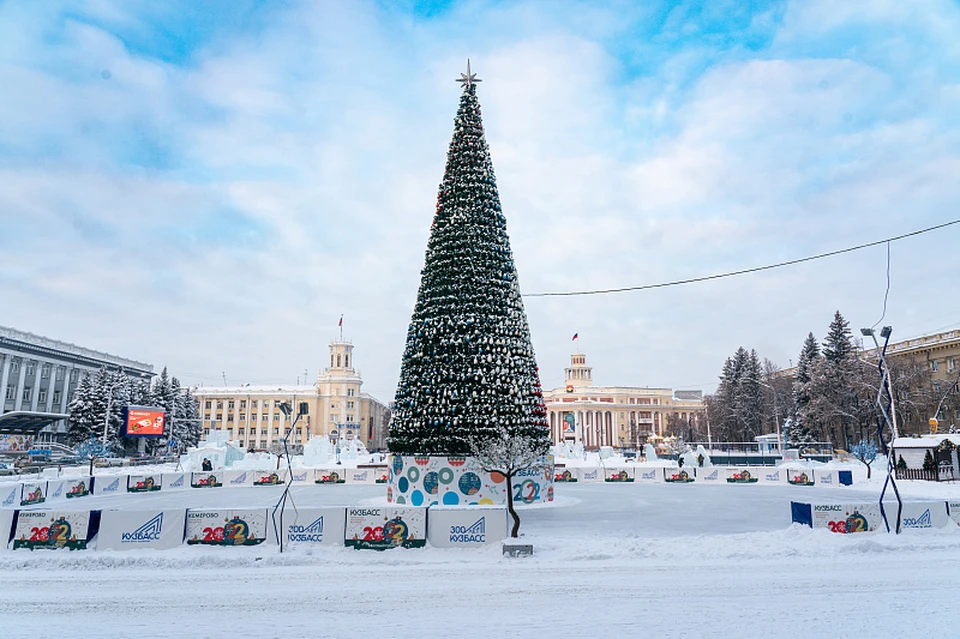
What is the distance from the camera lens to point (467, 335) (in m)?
22.1

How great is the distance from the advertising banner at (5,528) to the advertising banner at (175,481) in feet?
71.8

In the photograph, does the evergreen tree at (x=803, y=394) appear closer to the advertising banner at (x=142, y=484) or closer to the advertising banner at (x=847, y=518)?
the advertising banner at (x=847, y=518)

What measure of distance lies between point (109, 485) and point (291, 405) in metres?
111

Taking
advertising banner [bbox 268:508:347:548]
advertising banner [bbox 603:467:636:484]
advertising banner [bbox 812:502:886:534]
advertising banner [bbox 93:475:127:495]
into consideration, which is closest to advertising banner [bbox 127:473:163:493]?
advertising banner [bbox 93:475:127:495]

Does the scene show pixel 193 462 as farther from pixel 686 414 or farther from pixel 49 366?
pixel 686 414

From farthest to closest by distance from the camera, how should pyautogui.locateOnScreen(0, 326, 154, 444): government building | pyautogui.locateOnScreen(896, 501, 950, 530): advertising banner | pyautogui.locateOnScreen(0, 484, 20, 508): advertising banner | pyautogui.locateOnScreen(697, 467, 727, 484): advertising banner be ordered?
pyautogui.locateOnScreen(0, 326, 154, 444): government building
pyautogui.locateOnScreen(697, 467, 727, 484): advertising banner
pyautogui.locateOnScreen(0, 484, 20, 508): advertising banner
pyautogui.locateOnScreen(896, 501, 950, 530): advertising banner

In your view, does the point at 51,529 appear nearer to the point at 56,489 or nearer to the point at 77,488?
the point at 56,489

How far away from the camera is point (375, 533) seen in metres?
15.5

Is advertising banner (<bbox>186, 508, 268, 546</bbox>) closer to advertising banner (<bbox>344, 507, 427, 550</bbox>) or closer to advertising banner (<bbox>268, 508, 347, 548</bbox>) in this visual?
advertising banner (<bbox>268, 508, 347, 548</bbox>)

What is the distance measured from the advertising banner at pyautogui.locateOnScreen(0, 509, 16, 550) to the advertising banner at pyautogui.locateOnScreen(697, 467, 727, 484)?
1435 inches

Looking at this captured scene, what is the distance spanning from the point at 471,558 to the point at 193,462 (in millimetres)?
41920

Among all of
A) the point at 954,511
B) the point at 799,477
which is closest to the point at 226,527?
the point at 954,511

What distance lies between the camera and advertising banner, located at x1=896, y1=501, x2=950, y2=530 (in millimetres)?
16922

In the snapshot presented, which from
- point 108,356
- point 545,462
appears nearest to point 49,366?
point 108,356
